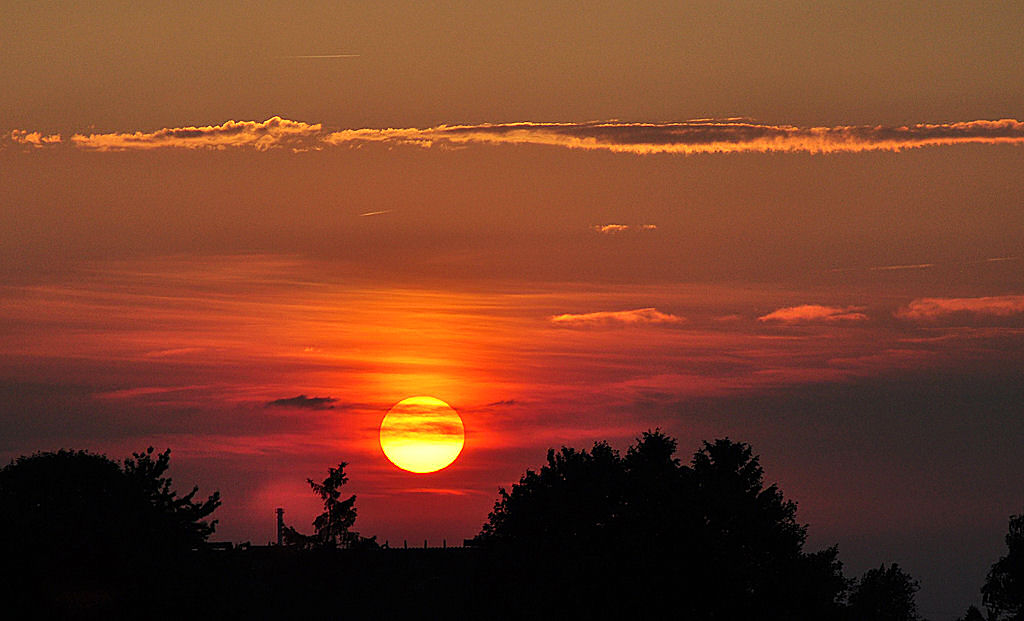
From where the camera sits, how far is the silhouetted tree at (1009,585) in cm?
10081

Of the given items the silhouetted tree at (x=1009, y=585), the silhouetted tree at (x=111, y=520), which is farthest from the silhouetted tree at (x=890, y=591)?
the silhouetted tree at (x=111, y=520)

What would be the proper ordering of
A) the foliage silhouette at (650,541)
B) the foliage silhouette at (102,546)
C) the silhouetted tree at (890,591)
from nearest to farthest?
the foliage silhouette at (102,546), the foliage silhouette at (650,541), the silhouetted tree at (890,591)

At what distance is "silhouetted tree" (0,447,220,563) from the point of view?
52125 mm

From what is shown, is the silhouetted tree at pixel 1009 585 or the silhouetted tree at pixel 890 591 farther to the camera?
the silhouetted tree at pixel 890 591

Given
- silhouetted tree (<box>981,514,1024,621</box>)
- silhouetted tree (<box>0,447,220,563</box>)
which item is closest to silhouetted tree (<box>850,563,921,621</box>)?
silhouetted tree (<box>981,514,1024,621</box>)

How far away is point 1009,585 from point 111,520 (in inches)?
2675

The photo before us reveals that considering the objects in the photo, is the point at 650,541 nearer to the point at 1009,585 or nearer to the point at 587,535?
the point at 587,535

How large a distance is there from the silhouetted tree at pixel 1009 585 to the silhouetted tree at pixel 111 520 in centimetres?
6037

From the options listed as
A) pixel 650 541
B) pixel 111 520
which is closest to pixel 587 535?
pixel 650 541

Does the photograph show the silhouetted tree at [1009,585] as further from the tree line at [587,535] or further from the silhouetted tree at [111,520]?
the silhouetted tree at [111,520]

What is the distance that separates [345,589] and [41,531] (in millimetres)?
45436

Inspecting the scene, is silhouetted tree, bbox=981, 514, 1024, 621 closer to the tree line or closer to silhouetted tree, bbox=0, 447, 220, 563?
the tree line

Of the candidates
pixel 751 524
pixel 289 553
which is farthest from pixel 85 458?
pixel 751 524

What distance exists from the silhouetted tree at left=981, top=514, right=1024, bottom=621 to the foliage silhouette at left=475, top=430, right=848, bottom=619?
64.4ft
